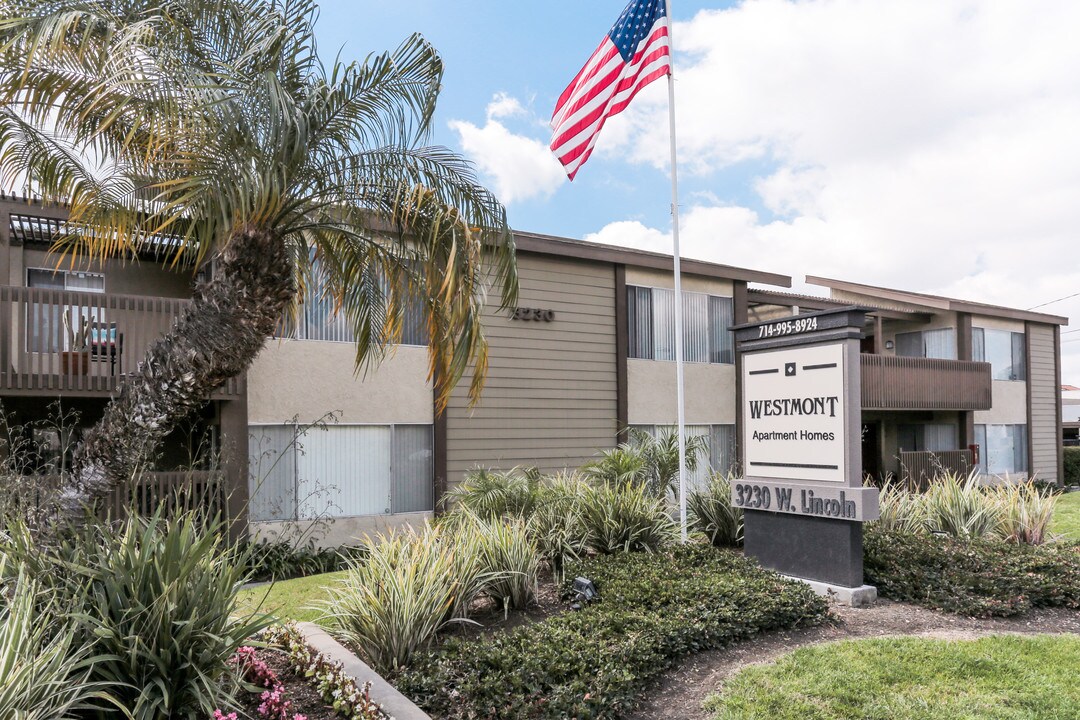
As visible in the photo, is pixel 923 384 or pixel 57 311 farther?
pixel 923 384

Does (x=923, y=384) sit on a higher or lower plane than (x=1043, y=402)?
higher

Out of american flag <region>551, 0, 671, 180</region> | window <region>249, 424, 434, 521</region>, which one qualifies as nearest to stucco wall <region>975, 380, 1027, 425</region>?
window <region>249, 424, 434, 521</region>

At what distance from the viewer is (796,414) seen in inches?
328

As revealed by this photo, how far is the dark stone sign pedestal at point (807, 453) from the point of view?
24.9 feet

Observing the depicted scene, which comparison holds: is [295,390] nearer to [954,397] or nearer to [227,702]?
[227,702]

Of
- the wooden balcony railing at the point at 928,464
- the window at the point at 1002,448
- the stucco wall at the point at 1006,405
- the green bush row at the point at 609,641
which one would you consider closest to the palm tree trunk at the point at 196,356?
the green bush row at the point at 609,641

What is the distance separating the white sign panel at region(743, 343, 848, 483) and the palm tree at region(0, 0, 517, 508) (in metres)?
3.19

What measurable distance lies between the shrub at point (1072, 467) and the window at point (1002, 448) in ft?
11.7

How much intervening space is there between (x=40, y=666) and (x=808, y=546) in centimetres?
665

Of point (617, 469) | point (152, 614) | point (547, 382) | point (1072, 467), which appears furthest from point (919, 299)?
point (152, 614)

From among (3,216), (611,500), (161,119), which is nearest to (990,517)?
(611,500)

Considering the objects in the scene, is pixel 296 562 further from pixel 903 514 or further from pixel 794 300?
pixel 794 300

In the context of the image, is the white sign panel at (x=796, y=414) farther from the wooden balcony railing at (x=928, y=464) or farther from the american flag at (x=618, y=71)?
the wooden balcony railing at (x=928, y=464)

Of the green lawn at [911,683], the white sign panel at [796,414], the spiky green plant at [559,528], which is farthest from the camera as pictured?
the spiky green plant at [559,528]
